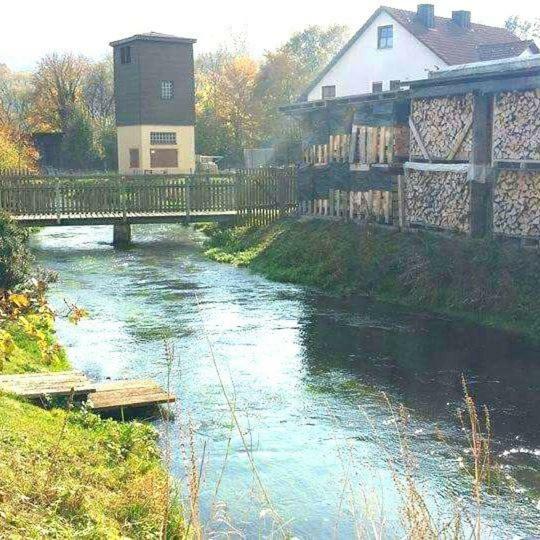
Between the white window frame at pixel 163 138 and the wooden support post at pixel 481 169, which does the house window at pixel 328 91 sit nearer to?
the white window frame at pixel 163 138

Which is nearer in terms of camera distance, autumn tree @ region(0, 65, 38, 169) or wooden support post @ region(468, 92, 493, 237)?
wooden support post @ region(468, 92, 493, 237)

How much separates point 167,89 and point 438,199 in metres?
34.5

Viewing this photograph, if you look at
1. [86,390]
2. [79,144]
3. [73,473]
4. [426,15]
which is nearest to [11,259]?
[86,390]

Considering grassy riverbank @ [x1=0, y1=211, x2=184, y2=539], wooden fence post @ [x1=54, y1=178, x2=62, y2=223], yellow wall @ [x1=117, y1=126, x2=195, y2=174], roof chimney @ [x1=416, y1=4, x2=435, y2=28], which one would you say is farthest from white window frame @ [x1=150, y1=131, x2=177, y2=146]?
grassy riverbank @ [x1=0, y1=211, x2=184, y2=539]

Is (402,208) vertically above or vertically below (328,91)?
below

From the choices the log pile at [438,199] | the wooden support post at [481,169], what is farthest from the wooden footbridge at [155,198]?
the wooden support post at [481,169]

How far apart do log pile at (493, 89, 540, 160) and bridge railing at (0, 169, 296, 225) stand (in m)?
11.2

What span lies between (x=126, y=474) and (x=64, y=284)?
12.8m

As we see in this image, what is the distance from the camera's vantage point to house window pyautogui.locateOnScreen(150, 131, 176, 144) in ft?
164

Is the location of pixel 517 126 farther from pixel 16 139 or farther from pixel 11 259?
pixel 16 139

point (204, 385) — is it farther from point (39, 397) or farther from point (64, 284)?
point (64, 284)

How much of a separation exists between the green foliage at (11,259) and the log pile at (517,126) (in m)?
9.89

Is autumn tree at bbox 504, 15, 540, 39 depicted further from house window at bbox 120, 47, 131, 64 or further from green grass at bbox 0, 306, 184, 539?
green grass at bbox 0, 306, 184, 539

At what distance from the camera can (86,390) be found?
9617 millimetres
